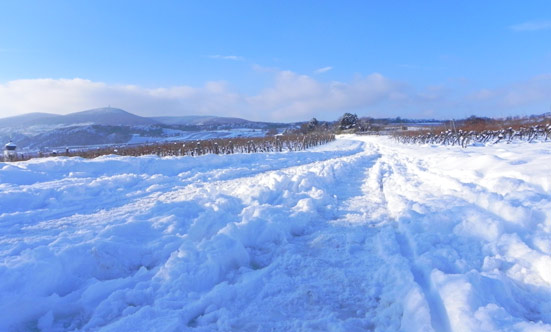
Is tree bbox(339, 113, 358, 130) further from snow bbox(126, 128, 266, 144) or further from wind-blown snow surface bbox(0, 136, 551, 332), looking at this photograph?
wind-blown snow surface bbox(0, 136, 551, 332)

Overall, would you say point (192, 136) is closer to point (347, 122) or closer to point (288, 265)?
point (347, 122)

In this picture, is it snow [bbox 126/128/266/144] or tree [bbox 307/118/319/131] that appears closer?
snow [bbox 126/128/266/144]

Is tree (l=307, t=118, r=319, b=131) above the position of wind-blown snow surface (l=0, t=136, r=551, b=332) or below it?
above

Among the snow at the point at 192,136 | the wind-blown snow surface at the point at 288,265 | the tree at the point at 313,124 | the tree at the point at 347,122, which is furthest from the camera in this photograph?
the tree at the point at 347,122

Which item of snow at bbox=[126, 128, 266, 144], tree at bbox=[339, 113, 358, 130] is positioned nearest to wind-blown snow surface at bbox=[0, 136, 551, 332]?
snow at bbox=[126, 128, 266, 144]

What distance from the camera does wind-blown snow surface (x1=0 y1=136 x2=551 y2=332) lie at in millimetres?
2553

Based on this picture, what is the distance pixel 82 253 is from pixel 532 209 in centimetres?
594

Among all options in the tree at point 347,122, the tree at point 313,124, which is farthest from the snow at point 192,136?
the tree at point 347,122

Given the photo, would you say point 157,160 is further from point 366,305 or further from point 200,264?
point 366,305

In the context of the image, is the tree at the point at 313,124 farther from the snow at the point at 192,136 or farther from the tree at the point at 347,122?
the snow at the point at 192,136

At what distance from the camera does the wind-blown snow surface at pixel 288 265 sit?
2.55 m

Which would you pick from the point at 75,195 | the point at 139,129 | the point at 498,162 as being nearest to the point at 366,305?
the point at 75,195

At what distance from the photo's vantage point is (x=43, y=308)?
2746 mm

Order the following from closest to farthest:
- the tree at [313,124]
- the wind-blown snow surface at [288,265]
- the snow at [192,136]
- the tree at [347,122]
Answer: the wind-blown snow surface at [288,265] → the snow at [192,136] → the tree at [313,124] → the tree at [347,122]
